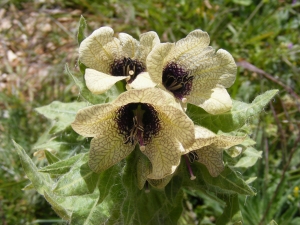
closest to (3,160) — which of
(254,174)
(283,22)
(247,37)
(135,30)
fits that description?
(135,30)

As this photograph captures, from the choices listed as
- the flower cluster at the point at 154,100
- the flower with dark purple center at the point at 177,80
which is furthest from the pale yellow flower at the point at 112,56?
the flower with dark purple center at the point at 177,80

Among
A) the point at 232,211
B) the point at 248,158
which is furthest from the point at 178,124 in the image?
the point at 248,158

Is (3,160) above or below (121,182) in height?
below

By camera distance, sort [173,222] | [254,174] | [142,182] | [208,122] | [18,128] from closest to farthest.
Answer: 1. [142,182]
2. [208,122]
3. [173,222]
4. [254,174]
5. [18,128]

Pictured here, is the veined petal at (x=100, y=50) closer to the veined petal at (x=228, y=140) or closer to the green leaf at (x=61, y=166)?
the green leaf at (x=61, y=166)

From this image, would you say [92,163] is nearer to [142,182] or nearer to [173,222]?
[142,182]

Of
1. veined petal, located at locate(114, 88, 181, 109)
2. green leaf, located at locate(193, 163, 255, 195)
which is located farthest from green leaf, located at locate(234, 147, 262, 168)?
veined petal, located at locate(114, 88, 181, 109)
